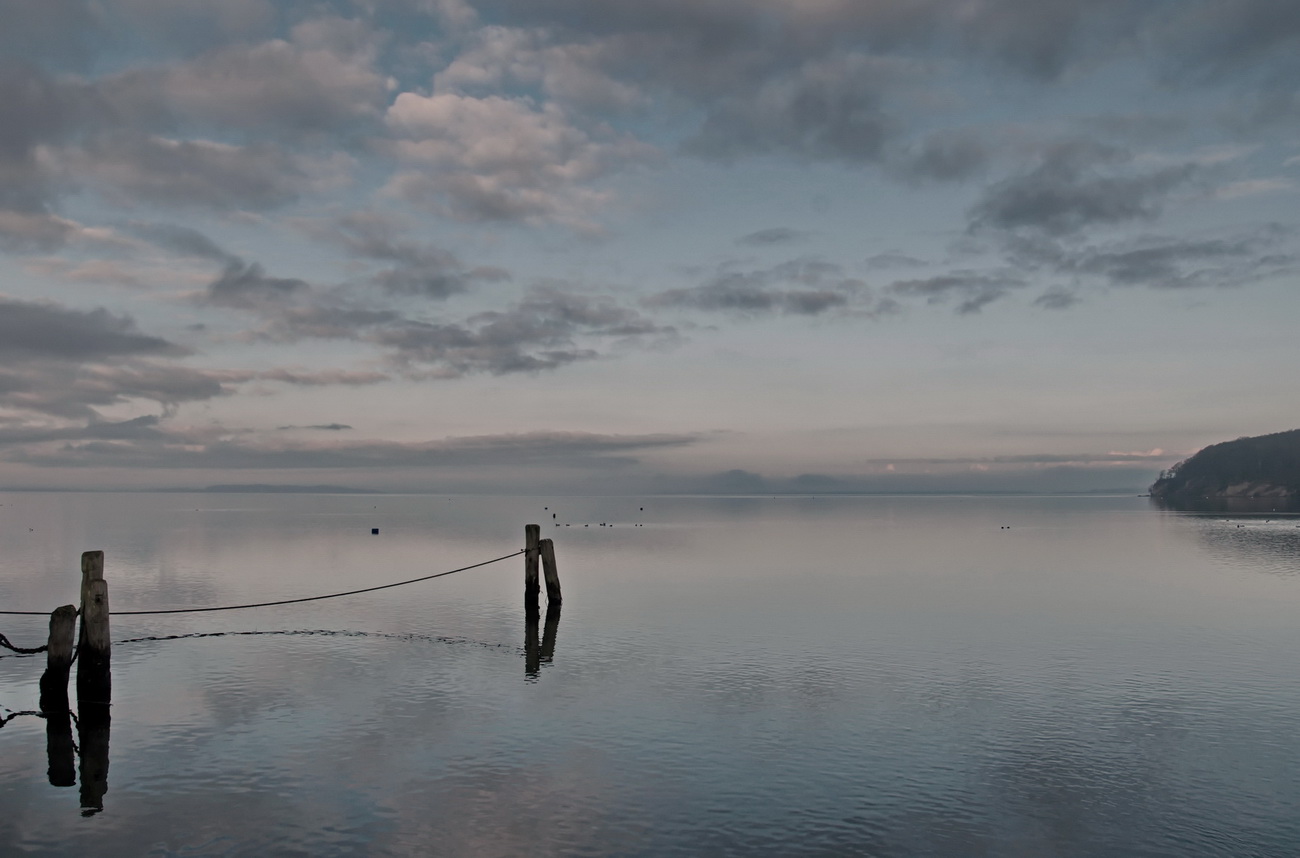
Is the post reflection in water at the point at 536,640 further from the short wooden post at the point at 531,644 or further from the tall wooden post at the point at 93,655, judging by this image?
the tall wooden post at the point at 93,655

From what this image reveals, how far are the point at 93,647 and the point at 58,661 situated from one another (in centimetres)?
79

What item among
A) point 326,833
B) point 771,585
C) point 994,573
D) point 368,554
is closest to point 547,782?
point 326,833

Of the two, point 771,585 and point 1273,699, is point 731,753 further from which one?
point 771,585

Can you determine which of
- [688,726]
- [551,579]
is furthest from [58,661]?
[551,579]

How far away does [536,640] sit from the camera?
33781mm

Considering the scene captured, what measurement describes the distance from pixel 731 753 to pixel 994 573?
45.8 metres

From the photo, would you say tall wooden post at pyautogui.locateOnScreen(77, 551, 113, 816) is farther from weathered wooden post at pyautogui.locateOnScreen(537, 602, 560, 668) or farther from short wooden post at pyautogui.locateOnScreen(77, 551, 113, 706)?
weathered wooden post at pyautogui.locateOnScreen(537, 602, 560, 668)

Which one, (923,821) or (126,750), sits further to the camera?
(126,750)

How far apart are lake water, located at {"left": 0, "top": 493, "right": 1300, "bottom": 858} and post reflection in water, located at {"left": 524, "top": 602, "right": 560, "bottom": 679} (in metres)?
0.26

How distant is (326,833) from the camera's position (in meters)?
15.0

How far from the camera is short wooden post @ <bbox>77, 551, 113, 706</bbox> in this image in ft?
73.7

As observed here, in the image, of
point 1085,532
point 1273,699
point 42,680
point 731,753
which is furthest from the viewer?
point 1085,532

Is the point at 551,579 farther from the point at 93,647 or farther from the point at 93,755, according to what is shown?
the point at 93,755

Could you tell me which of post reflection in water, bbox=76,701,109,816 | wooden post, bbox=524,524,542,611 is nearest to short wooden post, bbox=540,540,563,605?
wooden post, bbox=524,524,542,611
